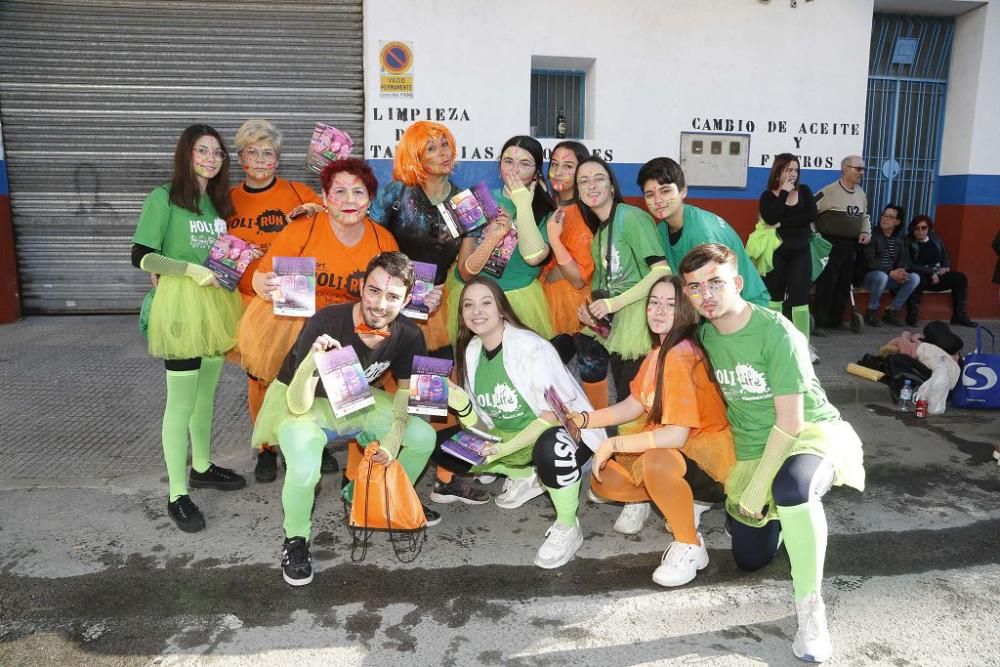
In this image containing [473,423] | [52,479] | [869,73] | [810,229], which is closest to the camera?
[473,423]

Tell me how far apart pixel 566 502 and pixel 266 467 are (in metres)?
1.94

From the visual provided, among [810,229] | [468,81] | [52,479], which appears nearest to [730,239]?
[810,229]

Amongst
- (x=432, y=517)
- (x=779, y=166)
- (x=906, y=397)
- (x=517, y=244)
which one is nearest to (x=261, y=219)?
(x=517, y=244)

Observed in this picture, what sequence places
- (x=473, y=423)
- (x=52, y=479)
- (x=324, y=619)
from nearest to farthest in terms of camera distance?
(x=324, y=619) → (x=473, y=423) → (x=52, y=479)

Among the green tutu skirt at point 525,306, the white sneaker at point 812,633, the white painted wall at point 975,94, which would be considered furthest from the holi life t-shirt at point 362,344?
the white painted wall at point 975,94

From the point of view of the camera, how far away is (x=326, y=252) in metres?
3.83

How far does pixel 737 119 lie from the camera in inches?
355

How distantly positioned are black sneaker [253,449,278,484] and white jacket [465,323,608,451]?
1676mm

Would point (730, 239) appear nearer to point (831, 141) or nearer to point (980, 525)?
point (980, 525)

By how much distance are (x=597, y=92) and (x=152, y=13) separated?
16.6ft

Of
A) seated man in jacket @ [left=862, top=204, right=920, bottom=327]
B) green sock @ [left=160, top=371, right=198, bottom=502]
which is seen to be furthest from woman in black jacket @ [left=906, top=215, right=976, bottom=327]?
green sock @ [left=160, top=371, right=198, bottom=502]

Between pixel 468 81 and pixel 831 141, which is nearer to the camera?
pixel 468 81

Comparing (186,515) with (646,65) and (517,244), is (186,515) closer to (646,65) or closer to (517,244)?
(517,244)

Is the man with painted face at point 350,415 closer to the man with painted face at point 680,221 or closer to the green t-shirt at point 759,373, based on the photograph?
the green t-shirt at point 759,373
